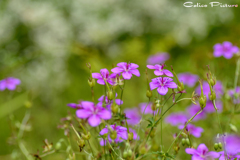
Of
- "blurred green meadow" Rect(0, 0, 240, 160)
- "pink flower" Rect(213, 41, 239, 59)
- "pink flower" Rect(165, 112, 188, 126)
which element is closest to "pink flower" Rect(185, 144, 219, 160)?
"pink flower" Rect(213, 41, 239, 59)

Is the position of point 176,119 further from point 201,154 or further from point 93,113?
point 93,113

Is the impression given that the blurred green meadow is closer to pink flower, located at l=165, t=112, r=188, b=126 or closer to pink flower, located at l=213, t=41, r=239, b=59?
pink flower, located at l=165, t=112, r=188, b=126

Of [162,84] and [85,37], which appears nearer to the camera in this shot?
[162,84]

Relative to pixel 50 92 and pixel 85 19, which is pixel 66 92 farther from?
pixel 85 19

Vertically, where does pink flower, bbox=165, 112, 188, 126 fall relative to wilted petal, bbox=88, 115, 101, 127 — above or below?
below

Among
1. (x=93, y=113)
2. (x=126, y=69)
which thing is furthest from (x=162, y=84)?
(x=93, y=113)

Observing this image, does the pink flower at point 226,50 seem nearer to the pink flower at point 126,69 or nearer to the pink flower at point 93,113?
the pink flower at point 126,69
